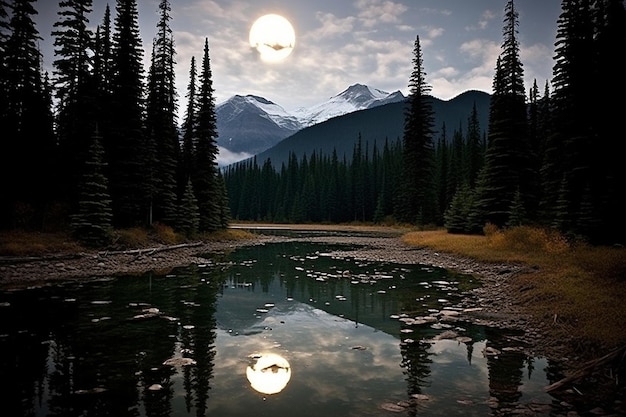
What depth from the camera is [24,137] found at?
30578mm

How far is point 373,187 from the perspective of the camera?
107188mm

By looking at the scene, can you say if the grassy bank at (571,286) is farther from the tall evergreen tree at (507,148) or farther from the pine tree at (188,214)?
the pine tree at (188,214)

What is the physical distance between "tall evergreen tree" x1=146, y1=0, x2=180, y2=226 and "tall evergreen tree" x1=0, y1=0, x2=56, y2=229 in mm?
8638

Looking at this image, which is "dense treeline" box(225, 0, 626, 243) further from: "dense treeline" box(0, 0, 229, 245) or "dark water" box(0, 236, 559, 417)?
"dense treeline" box(0, 0, 229, 245)

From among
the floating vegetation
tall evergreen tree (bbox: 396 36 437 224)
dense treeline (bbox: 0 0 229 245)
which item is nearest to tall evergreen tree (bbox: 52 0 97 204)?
dense treeline (bbox: 0 0 229 245)

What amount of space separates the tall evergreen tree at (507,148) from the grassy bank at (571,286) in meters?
9.64

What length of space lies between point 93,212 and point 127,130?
10.0 meters

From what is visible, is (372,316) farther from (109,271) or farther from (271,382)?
(109,271)

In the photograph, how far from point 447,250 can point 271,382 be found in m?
27.4

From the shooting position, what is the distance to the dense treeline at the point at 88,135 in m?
29.2

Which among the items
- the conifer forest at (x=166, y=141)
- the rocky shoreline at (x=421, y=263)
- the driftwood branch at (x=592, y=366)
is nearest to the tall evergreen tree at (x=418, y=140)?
the conifer forest at (x=166, y=141)

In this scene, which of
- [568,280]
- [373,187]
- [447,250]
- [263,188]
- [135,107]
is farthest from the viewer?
[263,188]

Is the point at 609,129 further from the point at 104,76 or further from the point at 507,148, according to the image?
the point at 104,76

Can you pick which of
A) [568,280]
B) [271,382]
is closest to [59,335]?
[271,382]
